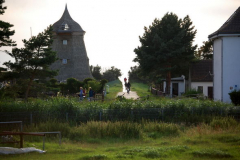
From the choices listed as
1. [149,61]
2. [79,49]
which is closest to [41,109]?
[149,61]

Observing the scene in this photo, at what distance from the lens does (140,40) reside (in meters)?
61.6

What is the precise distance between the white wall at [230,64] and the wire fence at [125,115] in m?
15.0

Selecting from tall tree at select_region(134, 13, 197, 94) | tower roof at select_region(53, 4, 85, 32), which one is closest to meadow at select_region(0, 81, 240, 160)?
tall tree at select_region(134, 13, 197, 94)

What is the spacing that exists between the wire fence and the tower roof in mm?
53224

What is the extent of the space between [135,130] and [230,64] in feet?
72.6

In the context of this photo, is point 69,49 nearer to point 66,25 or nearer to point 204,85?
point 66,25

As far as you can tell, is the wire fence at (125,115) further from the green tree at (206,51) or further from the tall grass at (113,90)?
the green tree at (206,51)

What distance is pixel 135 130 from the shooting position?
65.0ft

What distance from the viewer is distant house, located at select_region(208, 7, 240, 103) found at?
38469 mm

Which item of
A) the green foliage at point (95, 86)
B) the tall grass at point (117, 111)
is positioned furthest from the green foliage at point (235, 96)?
the green foliage at point (95, 86)

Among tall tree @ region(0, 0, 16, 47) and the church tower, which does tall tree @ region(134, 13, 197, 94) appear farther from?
tall tree @ region(0, 0, 16, 47)

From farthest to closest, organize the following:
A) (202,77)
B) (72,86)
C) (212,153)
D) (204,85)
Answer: (72,86)
(202,77)
(204,85)
(212,153)

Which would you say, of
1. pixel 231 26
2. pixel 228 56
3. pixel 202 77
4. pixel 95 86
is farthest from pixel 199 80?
pixel 231 26

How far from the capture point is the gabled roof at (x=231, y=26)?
125 ft
